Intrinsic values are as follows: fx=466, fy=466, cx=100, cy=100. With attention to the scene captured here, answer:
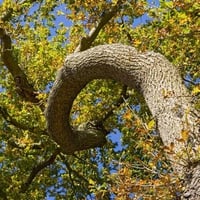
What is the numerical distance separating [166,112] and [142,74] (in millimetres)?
780

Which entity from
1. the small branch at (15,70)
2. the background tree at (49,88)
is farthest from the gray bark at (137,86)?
the small branch at (15,70)

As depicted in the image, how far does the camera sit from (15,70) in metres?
11.5

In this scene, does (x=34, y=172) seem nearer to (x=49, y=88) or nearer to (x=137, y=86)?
(x=49, y=88)

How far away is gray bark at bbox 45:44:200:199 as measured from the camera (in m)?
4.66

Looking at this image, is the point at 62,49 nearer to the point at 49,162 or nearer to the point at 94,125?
the point at 49,162

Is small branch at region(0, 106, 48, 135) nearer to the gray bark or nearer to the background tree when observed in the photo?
the background tree

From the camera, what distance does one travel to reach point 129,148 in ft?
43.8

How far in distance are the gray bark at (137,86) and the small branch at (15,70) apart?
389 centimetres

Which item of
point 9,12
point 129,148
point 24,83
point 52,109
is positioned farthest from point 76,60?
point 129,148

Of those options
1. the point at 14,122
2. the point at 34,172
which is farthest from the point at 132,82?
the point at 34,172

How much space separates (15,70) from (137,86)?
20.8 ft

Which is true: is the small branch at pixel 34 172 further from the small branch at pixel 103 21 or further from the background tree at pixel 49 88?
the small branch at pixel 103 21

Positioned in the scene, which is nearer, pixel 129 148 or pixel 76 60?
pixel 76 60

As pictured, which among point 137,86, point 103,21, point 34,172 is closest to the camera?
point 137,86
